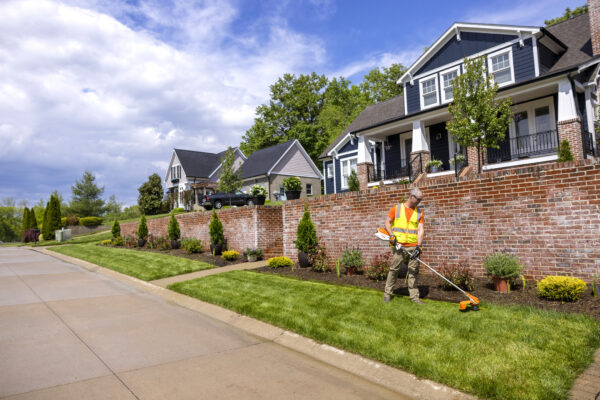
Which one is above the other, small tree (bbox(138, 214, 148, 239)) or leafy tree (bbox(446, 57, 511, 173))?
leafy tree (bbox(446, 57, 511, 173))

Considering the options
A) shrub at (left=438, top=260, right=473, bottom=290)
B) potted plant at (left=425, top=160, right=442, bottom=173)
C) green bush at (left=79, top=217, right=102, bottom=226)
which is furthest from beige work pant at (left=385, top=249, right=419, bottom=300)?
green bush at (left=79, top=217, right=102, bottom=226)

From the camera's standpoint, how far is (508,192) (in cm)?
741

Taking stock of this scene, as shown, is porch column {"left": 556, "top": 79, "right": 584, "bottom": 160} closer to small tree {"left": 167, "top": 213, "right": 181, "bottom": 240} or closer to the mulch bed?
the mulch bed

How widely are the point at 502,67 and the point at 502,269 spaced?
14138 millimetres

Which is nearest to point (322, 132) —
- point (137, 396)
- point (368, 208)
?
point (368, 208)

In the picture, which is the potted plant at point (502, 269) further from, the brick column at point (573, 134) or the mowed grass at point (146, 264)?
the brick column at point (573, 134)

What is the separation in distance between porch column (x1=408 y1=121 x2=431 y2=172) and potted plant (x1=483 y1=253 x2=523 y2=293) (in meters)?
11.9

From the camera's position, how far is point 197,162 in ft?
158

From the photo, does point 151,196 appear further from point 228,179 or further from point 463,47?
point 463,47

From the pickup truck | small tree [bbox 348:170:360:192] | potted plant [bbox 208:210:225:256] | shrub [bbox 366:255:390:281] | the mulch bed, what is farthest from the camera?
the pickup truck

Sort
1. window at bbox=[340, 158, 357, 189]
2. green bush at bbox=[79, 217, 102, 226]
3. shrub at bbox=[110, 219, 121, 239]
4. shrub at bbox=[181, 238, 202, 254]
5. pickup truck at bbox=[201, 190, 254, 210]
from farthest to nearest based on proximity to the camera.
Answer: green bush at bbox=[79, 217, 102, 226] → pickup truck at bbox=[201, 190, 254, 210] → window at bbox=[340, 158, 357, 189] → shrub at bbox=[110, 219, 121, 239] → shrub at bbox=[181, 238, 202, 254]

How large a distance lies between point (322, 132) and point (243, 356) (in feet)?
146

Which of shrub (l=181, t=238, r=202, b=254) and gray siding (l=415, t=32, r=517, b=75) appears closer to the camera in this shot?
shrub (l=181, t=238, r=202, b=254)

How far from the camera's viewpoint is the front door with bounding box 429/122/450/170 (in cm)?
1953
